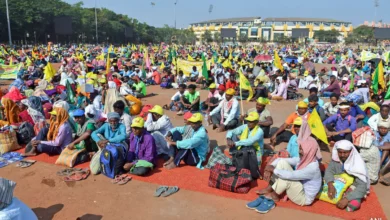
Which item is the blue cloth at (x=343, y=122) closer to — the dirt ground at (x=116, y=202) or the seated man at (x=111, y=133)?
the dirt ground at (x=116, y=202)

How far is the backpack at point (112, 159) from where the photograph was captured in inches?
201

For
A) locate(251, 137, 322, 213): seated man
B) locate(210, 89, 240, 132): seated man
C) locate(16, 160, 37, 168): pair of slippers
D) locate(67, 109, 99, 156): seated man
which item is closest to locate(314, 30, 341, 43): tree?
locate(210, 89, 240, 132): seated man

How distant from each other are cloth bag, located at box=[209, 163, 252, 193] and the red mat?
2.8 inches

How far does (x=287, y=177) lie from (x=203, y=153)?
178 cm

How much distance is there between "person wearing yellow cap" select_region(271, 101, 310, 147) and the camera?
252 inches

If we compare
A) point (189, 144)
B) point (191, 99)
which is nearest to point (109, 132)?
point (189, 144)

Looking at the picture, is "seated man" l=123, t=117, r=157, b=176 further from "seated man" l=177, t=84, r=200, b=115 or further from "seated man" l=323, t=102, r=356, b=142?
"seated man" l=177, t=84, r=200, b=115

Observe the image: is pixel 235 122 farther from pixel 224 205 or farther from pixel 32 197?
pixel 32 197

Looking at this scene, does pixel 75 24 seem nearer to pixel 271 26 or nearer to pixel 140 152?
pixel 140 152

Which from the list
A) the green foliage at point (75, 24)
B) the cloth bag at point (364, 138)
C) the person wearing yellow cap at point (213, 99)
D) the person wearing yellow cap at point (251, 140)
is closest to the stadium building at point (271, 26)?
the green foliage at point (75, 24)

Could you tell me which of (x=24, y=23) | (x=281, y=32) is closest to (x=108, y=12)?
(x=24, y=23)

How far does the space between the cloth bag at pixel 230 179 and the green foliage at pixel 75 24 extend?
48169mm

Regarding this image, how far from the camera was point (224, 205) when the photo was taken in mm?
4387

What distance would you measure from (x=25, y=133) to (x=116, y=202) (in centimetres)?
319
